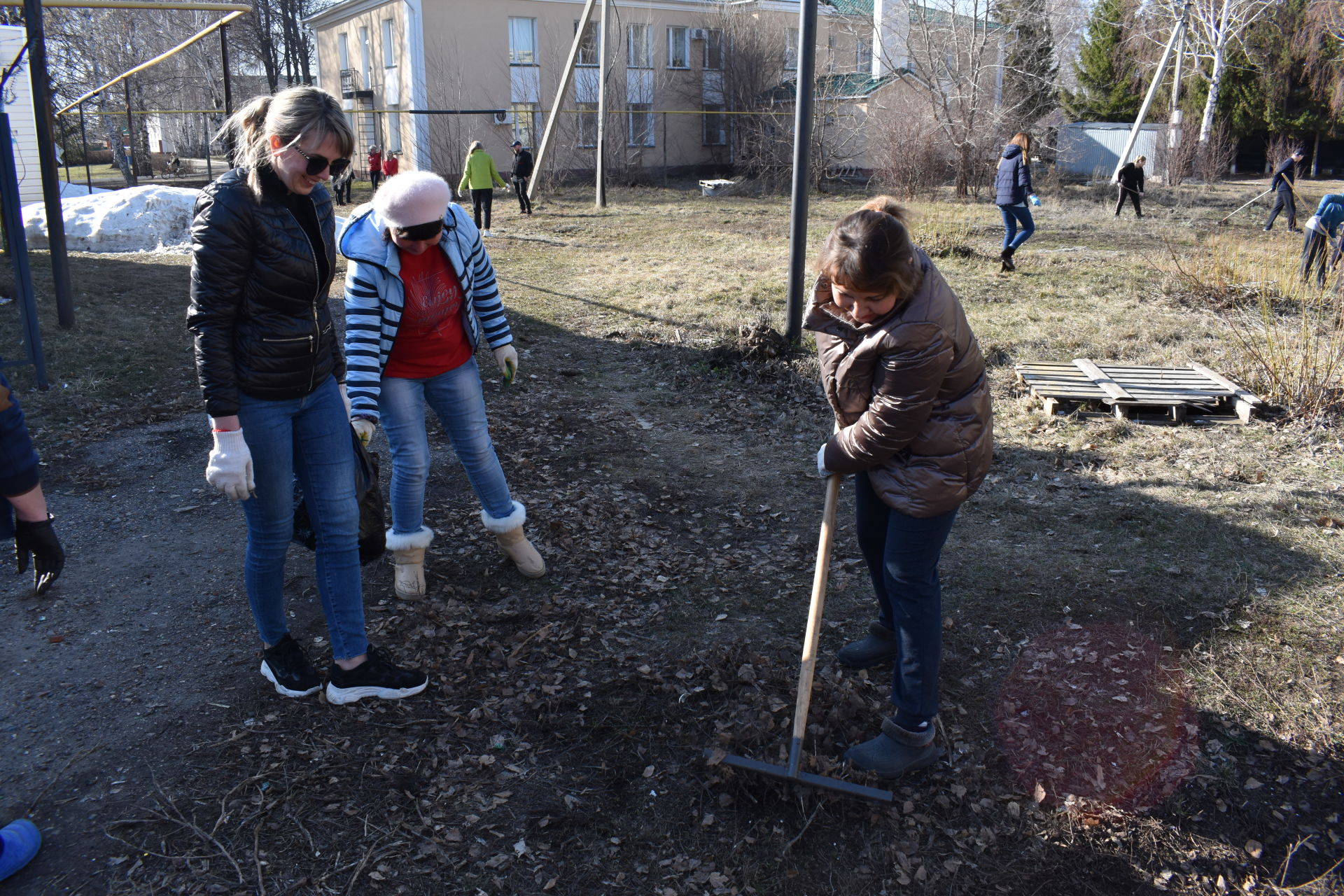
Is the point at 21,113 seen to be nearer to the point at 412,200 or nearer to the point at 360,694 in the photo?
the point at 412,200

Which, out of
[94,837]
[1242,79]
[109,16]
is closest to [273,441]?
[94,837]

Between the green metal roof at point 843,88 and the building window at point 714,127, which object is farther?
the building window at point 714,127

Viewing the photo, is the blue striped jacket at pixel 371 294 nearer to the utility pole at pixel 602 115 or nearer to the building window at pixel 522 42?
the utility pole at pixel 602 115

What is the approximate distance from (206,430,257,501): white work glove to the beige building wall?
23.7m

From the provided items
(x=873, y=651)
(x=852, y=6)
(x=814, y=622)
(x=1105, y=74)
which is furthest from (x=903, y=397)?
(x=1105, y=74)

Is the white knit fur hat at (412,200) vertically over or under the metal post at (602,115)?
under

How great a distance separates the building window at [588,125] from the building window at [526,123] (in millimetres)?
1409

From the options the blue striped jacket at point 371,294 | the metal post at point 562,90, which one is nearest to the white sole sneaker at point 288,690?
the blue striped jacket at point 371,294

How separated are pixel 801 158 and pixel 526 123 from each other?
2363cm

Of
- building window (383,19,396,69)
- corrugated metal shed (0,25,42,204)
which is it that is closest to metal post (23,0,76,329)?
corrugated metal shed (0,25,42,204)

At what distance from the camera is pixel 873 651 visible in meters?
3.30

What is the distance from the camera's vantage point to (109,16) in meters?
30.3

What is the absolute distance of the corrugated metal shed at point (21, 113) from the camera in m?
12.8

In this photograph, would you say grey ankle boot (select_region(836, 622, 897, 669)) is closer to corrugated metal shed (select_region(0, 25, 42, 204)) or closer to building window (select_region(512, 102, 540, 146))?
corrugated metal shed (select_region(0, 25, 42, 204))
